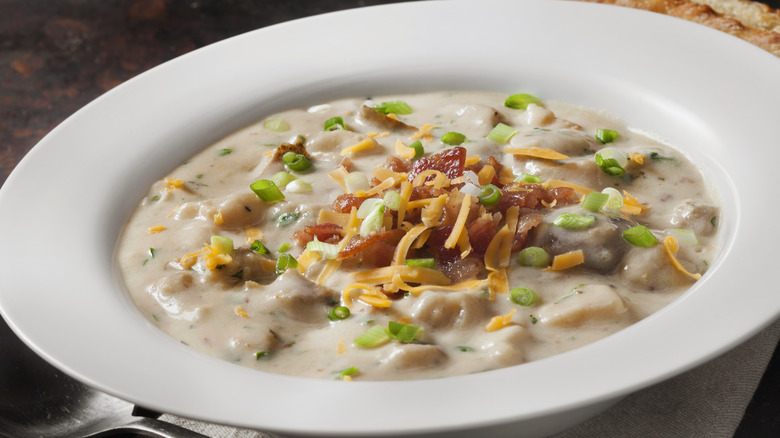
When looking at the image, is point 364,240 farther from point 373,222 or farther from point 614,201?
point 614,201

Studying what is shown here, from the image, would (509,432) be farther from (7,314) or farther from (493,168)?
(7,314)

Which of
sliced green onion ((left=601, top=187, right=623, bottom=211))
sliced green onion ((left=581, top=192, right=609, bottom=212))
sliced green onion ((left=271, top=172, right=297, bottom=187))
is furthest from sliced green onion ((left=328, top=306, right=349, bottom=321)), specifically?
sliced green onion ((left=601, top=187, right=623, bottom=211))

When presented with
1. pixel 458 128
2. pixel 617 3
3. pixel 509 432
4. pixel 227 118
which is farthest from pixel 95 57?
pixel 509 432

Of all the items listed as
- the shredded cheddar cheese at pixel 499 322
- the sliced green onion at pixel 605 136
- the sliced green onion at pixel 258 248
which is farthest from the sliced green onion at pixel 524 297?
the sliced green onion at pixel 605 136

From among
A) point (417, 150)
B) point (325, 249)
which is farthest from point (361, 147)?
point (325, 249)

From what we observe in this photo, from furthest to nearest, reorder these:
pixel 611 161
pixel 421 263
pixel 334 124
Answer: pixel 334 124, pixel 611 161, pixel 421 263

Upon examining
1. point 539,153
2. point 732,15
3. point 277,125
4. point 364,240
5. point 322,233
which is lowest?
point 277,125

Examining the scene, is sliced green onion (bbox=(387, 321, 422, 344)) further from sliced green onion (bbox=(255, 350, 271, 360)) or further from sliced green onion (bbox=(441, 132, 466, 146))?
sliced green onion (bbox=(441, 132, 466, 146))
